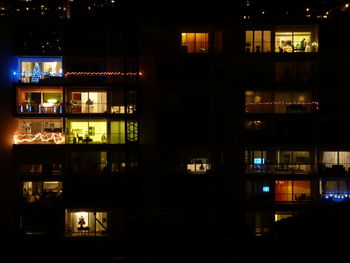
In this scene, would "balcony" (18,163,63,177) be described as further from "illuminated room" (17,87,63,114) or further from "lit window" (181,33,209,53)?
"lit window" (181,33,209,53)

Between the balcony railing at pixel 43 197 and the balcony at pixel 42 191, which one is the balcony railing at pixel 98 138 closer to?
the balcony at pixel 42 191

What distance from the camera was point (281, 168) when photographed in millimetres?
26625

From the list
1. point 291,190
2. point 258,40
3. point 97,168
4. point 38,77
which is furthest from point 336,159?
point 38,77

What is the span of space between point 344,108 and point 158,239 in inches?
466

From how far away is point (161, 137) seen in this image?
26.1m

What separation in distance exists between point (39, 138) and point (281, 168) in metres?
12.7

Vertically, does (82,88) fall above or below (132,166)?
above

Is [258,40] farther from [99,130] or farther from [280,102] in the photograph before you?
[99,130]

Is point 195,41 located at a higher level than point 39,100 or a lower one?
higher

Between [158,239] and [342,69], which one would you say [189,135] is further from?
[342,69]

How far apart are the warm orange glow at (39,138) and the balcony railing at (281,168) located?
32.2ft

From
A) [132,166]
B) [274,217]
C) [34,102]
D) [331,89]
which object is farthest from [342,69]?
[34,102]

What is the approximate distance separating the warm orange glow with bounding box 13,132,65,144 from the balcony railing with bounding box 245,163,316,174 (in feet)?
32.2

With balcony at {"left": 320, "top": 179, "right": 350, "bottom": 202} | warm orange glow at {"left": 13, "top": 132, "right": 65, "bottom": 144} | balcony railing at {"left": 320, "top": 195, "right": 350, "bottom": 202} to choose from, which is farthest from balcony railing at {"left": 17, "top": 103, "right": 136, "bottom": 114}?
balcony railing at {"left": 320, "top": 195, "right": 350, "bottom": 202}
